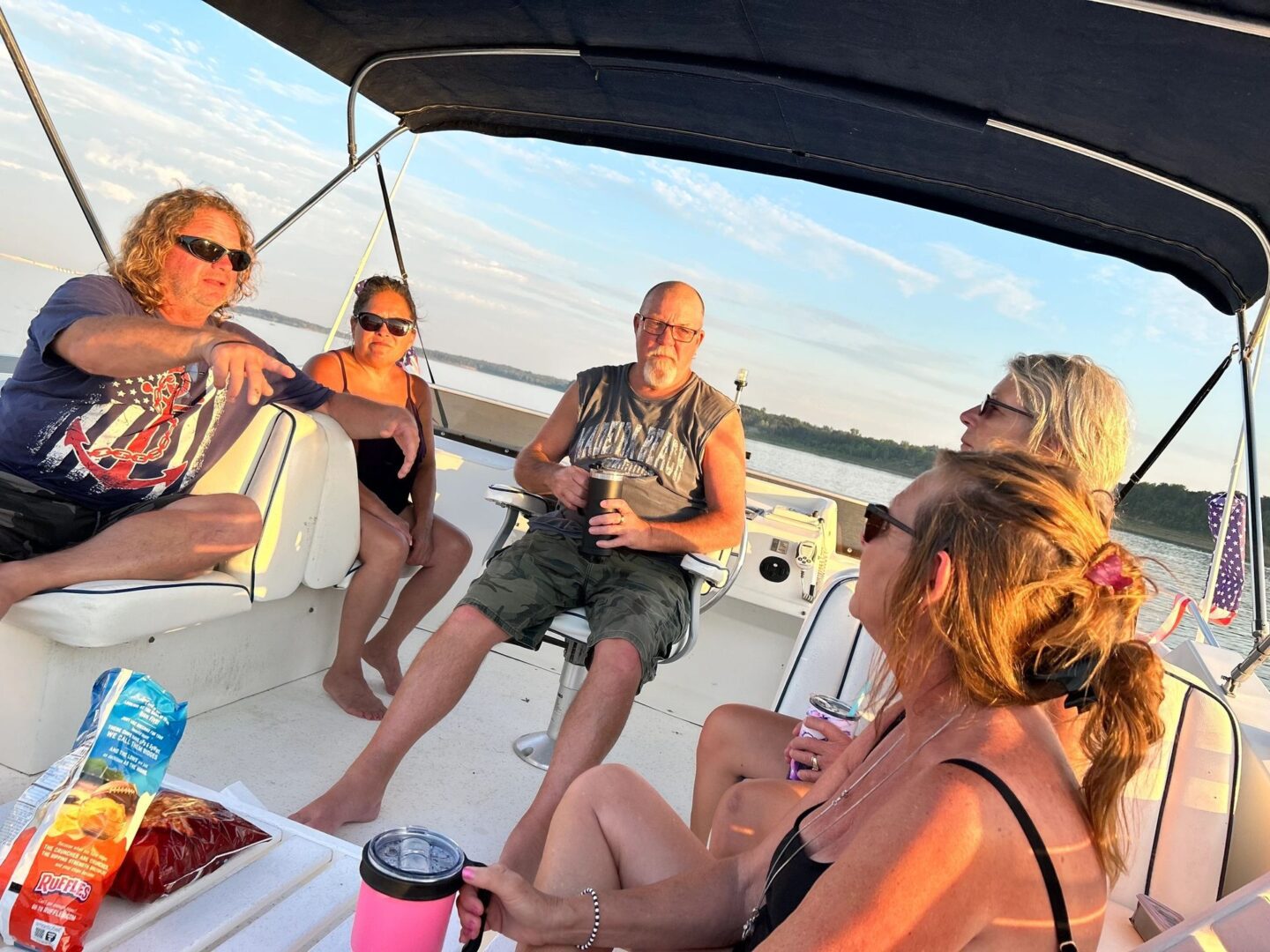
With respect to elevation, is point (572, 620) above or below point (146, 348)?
below

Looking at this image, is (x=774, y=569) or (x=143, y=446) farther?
(x=774, y=569)

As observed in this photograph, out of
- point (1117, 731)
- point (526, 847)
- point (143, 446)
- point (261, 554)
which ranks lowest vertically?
point (526, 847)

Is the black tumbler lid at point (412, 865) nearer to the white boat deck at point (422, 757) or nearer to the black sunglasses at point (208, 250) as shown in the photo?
the white boat deck at point (422, 757)

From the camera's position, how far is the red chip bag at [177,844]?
1079mm

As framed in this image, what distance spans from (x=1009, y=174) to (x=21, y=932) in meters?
2.81

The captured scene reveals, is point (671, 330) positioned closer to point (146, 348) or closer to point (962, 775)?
point (146, 348)

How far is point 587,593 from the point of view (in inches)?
95.5

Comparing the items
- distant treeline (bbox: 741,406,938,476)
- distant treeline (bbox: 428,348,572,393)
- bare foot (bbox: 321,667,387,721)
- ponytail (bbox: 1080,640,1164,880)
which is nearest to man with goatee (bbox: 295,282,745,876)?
bare foot (bbox: 321,667,387,721)

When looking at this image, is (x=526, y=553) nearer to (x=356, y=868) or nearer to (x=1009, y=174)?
(x=356, y=868)

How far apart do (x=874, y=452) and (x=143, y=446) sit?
6.77 m

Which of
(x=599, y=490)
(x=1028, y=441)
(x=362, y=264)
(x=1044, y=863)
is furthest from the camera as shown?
(x=362, y=264)

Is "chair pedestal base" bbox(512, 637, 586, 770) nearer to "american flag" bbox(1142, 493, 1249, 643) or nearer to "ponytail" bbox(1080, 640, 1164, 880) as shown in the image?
"ponytail" bbox(1080, 640, 1164, 880)

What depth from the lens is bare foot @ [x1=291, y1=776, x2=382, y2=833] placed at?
1.92 m

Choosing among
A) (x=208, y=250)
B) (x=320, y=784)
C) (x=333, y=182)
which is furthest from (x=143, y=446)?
(x=333, y=182)
